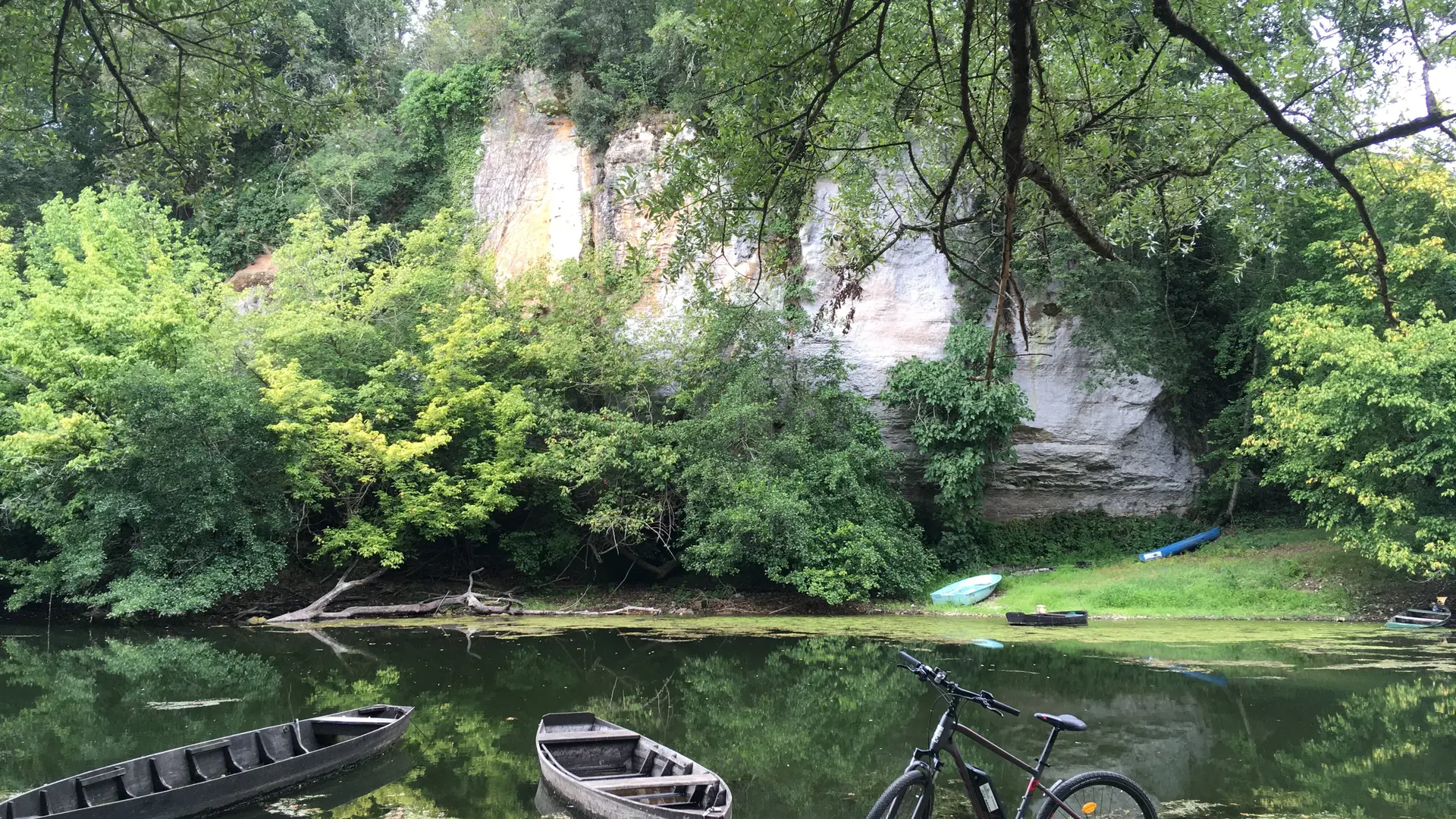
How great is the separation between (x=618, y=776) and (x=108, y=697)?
692 cm

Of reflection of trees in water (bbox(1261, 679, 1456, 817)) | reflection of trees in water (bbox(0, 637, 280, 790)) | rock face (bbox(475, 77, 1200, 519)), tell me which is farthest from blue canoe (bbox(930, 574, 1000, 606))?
reflection of trees in water (bbox(0, 637, 280, 790))

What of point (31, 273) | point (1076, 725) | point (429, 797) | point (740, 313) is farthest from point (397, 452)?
point (1076, 725)

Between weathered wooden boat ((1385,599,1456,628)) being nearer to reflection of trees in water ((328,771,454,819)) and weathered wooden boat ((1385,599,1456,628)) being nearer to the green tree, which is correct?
reflection of trees in water ((328,771,454,819))

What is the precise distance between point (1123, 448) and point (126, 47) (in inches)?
771

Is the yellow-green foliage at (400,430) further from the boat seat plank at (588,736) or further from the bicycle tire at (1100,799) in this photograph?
the bicycle tire at (1100,799)

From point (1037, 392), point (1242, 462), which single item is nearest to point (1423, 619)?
point (1242, 462)

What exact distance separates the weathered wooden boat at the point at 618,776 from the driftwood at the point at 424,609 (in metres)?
9.87

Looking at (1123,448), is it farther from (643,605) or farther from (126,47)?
(126,47)

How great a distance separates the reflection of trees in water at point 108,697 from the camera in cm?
778

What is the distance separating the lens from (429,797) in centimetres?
674

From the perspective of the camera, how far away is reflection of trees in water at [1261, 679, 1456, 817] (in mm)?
6227

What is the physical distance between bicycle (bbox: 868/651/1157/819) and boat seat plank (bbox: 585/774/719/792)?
2.28 metres

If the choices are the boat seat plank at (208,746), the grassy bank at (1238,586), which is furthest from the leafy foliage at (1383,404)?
the boat seat plank at (208,746)

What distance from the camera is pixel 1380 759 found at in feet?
23.9
